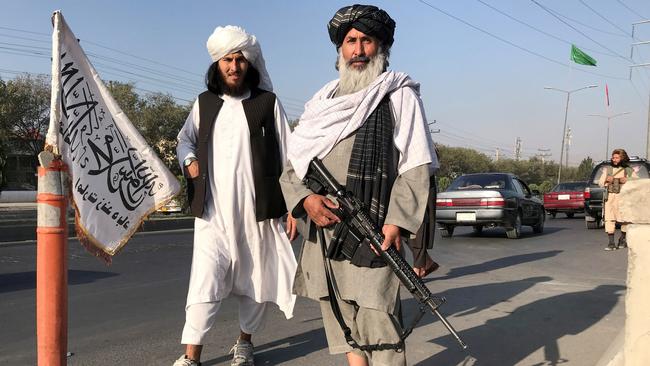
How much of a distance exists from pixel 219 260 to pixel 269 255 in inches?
13.3

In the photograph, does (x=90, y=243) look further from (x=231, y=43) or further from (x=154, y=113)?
(x=154, y=113)

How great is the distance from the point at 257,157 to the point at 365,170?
3.30 feet

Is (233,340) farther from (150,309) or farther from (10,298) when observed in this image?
(10,298)

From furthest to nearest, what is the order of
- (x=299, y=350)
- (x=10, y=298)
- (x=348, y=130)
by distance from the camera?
(x=10, y=298)
(x=299, y=350)
(x=348, y=130)

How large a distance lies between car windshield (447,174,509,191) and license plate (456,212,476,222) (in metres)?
0.64

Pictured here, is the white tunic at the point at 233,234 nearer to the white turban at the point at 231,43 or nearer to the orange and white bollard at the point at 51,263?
the white turban at the point at 231,43

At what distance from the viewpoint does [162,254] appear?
30.8 feet

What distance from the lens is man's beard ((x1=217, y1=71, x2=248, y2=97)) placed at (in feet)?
11.0

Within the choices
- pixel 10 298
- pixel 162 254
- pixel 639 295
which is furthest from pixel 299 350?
pixel 162 254

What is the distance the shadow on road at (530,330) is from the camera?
12.2 feet

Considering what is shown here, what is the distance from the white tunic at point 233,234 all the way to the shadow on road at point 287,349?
21.1 inches

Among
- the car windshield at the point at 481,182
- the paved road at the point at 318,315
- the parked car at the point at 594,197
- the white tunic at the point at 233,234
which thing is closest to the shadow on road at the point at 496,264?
the paved road at the point at 318,315

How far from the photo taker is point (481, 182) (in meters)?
13.0

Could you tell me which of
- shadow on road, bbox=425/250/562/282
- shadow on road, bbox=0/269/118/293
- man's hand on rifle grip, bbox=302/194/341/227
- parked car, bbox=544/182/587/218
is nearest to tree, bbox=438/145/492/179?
parked car, bbox=544/182/587/218
